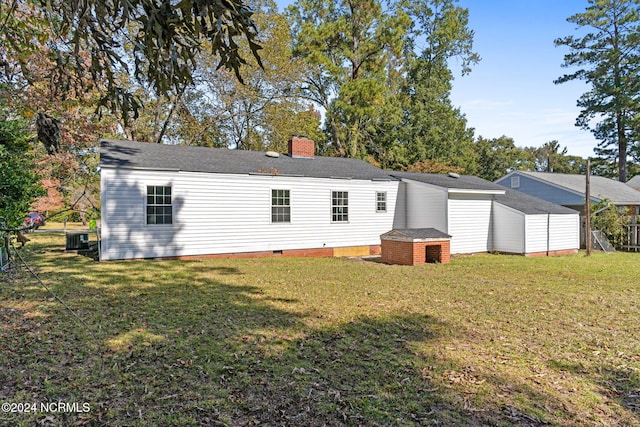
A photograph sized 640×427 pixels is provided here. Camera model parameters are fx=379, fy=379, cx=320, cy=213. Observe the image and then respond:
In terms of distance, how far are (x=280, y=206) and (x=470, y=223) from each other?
27.9 ft

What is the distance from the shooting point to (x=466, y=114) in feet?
123

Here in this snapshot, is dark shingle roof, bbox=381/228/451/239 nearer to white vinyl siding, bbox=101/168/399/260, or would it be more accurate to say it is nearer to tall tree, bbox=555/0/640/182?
white vinyl siding, bbox=101/168/399/260

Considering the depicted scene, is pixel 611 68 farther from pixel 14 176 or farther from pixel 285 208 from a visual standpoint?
pixel 14 176

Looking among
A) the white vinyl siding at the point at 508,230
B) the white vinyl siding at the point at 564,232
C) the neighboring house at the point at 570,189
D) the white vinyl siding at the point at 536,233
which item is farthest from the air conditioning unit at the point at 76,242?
the neighboring house at the point at 570,189

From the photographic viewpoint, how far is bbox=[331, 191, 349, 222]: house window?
16.1 m

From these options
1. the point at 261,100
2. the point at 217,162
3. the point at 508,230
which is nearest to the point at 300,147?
the point at 217,162

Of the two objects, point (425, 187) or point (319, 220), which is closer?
point (319, 220)

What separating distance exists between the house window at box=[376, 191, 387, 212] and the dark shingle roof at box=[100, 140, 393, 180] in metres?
0.73

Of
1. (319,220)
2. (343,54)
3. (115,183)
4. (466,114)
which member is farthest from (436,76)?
(115,183)

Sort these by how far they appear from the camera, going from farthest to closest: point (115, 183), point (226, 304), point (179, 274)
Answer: point (115, 183) < point (179, 274) < point (226, 304)

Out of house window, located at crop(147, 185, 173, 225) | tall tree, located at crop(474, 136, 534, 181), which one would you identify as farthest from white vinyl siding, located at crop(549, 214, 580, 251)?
tall tree, located at crop(474, 136, 534, 181)

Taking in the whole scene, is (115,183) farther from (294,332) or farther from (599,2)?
(599,2)

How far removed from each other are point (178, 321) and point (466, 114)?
3746 centimetres

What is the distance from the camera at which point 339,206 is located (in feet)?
53.2
